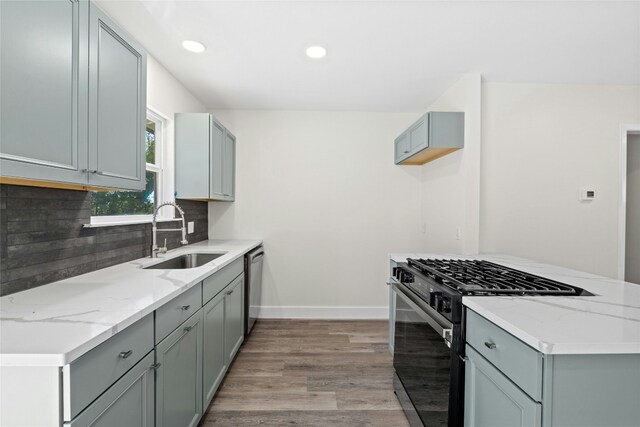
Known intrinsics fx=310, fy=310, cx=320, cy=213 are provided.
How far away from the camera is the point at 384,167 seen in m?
3.77

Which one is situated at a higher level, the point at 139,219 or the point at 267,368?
the point at 139,219

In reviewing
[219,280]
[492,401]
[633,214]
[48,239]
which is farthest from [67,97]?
[633,214]

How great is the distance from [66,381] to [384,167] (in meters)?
3.44

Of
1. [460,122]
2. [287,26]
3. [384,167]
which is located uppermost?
[287,26]

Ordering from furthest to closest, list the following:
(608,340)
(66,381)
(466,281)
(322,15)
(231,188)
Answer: (231,188) < (322,15) < (466,281) < (608,340) < (66,381)

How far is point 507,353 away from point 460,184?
199cm

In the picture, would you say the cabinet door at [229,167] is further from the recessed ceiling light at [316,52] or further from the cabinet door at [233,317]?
the recessed ceiling light at [316,52]

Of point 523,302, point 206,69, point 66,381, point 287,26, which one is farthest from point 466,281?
point 206,69

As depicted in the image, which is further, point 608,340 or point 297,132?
point 297,132

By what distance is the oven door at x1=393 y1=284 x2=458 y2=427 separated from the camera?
1392mm

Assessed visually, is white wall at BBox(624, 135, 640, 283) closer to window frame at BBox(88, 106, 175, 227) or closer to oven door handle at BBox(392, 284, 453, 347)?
oven door handle at BBox(392, 284, 453, 347)

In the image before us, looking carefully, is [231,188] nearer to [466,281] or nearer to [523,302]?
[466,281]

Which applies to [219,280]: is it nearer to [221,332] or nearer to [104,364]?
[221,332]

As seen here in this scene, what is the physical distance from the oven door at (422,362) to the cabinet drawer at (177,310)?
1.21 meters
